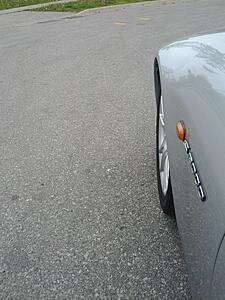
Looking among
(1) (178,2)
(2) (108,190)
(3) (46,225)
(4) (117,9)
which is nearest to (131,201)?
(2) (108,190)

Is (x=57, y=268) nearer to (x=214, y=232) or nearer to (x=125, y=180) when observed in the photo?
(x=125, y=180)

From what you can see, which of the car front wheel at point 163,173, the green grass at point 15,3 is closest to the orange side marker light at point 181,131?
the car front wheel at point 163,173

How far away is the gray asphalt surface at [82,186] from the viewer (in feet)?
6.52

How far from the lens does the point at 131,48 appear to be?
7.00 m

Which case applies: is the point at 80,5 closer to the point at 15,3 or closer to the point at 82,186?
the point at 15,3

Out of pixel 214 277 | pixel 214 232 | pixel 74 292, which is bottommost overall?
pixel 74 292

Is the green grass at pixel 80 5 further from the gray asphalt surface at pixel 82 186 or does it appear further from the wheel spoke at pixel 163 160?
the wheel spoke at pixel 163 160

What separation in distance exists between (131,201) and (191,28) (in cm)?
695

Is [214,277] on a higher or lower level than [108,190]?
higher

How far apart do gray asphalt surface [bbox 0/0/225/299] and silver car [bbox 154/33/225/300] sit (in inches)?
23.4

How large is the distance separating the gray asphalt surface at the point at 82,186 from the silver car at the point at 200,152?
0.60 meters

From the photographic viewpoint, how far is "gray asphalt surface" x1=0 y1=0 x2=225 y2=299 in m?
1.99

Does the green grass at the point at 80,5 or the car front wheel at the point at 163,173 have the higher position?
the green grass at the point at 80,5

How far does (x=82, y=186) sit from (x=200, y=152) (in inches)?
63.2
